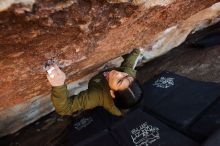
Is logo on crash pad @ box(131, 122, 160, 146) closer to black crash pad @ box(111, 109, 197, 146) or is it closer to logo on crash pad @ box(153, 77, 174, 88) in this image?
black crash pad @ box(111, 109, 197, 146)

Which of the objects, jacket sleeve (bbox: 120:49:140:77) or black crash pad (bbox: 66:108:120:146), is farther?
black crash pad (bbox: 66:108:120:146)

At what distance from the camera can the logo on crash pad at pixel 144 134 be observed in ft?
11.7

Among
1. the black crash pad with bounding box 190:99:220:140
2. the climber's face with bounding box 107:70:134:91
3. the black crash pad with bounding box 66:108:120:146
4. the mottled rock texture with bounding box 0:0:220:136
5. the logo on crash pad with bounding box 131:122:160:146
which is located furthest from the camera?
the black crash pad with bounding box 66:108:120:146

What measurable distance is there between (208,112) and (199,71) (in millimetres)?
1121

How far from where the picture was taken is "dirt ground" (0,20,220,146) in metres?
4.21

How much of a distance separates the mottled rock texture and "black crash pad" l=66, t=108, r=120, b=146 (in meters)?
0.66

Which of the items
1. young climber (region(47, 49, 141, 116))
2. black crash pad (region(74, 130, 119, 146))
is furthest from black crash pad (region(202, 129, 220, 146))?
black crash pad (region(74, 130, 119, 146))

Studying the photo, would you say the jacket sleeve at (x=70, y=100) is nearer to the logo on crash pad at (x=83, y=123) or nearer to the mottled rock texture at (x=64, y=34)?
the mottled rock texture at (x=64, y=34)

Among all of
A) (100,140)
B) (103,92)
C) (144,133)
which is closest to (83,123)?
(100,140)

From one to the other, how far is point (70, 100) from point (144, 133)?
1027 millimetres

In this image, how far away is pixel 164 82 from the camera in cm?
446

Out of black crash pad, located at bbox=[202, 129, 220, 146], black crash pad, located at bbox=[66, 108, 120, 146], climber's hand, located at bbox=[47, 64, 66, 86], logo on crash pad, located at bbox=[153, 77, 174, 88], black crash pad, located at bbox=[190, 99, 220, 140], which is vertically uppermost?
climber's hand, located at bbox=[47, 64, 66, 86]

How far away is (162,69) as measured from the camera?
4.98 meters

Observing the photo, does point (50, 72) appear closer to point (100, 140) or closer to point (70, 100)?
point (70, 100)
